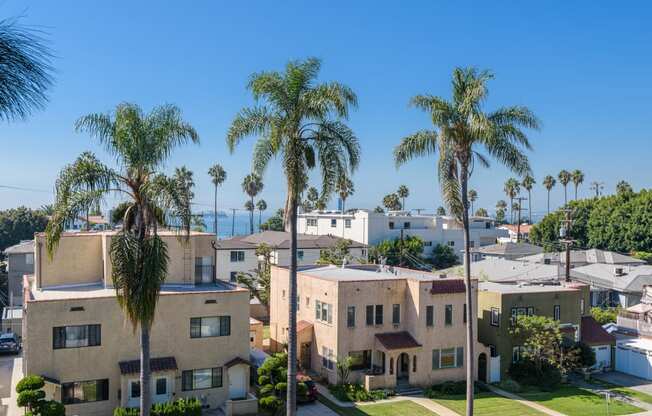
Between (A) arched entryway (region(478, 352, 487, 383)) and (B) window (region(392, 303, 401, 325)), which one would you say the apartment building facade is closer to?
(B) window (region(392, 303, 401, 325))

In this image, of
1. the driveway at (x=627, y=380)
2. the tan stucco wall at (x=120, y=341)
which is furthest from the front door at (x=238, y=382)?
the driveway at (x=627, y=380)

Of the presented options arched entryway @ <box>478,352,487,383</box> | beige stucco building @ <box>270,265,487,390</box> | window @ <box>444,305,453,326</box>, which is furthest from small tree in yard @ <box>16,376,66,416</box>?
arched entryway @ <box>478,352,487,383</box>

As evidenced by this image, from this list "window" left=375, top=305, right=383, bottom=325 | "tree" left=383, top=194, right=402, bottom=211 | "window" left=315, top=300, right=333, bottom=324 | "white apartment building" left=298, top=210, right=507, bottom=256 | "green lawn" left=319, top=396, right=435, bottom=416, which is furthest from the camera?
"tree" left=383, top=194, right=402, bottom=211

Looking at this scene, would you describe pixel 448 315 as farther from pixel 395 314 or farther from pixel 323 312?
pixel 323 312

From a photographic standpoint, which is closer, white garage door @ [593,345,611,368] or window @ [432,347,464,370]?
window @ [432,347,464,370]

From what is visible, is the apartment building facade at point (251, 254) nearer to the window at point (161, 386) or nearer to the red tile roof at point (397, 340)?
the red tile roof at point (397, 340)

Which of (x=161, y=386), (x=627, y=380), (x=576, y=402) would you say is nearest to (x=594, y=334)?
(x=627, y=380)
